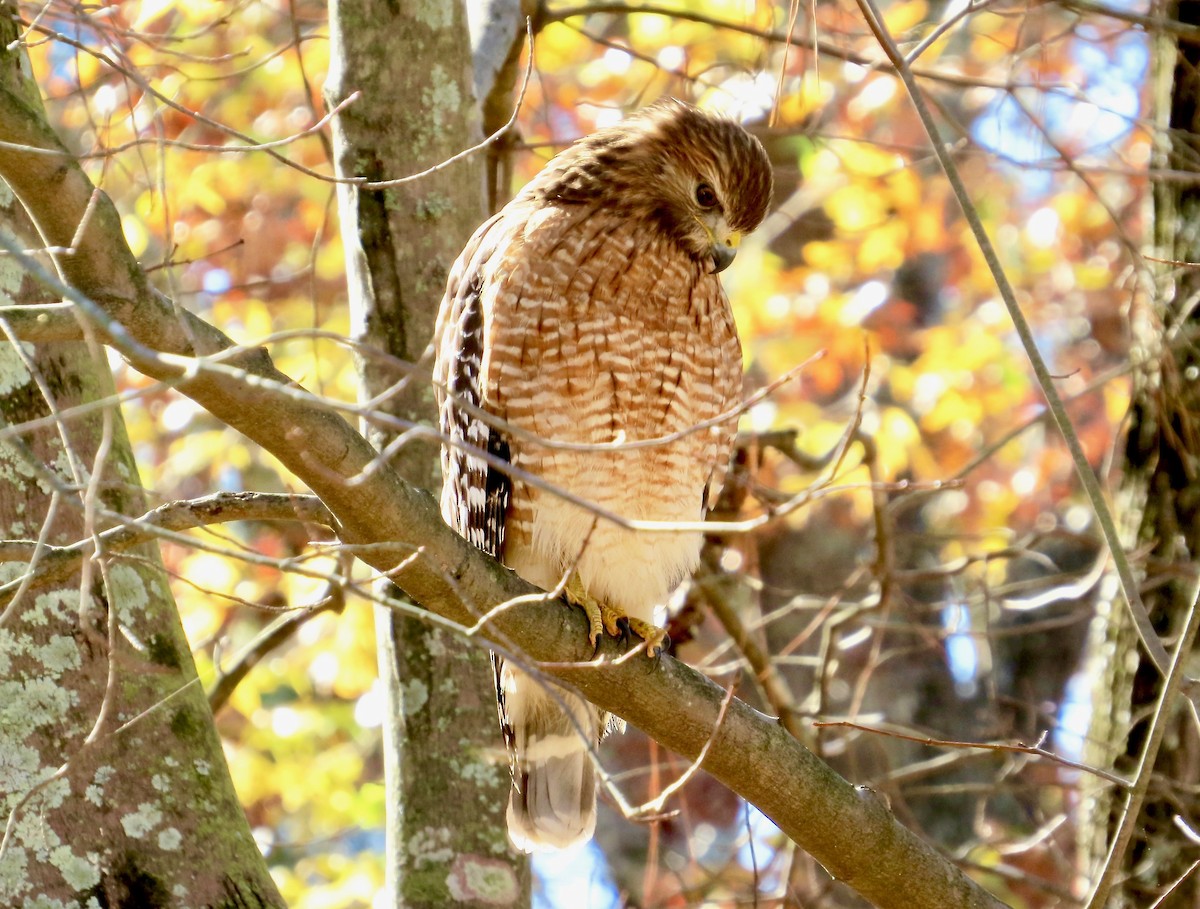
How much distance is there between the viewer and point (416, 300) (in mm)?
4102

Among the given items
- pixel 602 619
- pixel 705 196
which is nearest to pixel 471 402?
pixel 602 619

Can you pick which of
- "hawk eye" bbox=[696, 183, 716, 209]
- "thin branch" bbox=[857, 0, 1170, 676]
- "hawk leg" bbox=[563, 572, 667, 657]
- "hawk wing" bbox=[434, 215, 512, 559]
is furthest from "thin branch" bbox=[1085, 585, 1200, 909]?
"hawk eye" bbox=[696, 183, 716, 209]

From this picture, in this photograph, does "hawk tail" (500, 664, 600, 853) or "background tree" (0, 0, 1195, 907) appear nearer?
"hawk tail" (500, 664, 600, 853)

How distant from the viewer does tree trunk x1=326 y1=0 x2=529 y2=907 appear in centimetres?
389

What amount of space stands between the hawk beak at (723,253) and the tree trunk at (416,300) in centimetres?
75

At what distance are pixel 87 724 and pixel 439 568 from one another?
3.34ft

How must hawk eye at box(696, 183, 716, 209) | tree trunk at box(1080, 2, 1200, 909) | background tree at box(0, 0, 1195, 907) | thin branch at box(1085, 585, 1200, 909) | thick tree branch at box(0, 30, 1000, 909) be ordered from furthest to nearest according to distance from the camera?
background tree at box(0, 0, 1195, 907) → tree trunk at box(1080, 2, 1200, 909) → hawk eye at box(696, 183, 716, 209) → thin branch at box(1085, 585, 1200, 909) → thick tree branch at box(0, 30, 1000, 909)

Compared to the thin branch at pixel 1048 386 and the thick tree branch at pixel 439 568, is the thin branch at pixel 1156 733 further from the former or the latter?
the thick tree branch at pixel 439 568

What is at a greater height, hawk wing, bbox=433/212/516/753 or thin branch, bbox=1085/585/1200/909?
hawk wing, bbox=433/212/516/753

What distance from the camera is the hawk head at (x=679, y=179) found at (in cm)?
405

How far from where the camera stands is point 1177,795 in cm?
440

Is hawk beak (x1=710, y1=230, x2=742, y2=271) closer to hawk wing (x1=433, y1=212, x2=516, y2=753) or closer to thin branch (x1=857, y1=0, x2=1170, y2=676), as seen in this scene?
hawk wing (x1=433, y1=212, x2=516, y2=753)

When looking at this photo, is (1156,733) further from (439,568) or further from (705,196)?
(705,196)

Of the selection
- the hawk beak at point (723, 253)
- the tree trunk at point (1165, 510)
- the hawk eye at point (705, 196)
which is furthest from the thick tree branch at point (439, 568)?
the tree trunk at point (1165, 510)
